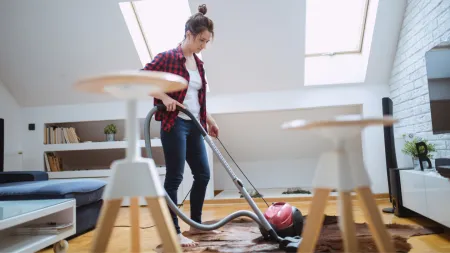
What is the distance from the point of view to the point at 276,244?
1.97m

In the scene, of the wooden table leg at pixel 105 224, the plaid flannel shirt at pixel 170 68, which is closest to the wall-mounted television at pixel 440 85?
the plaid flannel shirt at pixel 170 68

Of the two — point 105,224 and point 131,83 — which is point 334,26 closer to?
point 131,83

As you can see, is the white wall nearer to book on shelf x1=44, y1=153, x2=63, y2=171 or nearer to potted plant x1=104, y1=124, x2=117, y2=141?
book on shelf x1=44, y1=153, x2=63, y2=171

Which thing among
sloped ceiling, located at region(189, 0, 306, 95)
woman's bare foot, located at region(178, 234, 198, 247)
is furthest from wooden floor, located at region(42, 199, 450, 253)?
sloped ceiling, located at region(189, 0, 306, 95)

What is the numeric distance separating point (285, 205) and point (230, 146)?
2810mm

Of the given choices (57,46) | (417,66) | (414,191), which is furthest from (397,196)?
(57,46)

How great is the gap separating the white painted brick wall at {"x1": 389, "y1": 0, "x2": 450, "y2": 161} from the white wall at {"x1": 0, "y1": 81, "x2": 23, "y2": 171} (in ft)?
14.4

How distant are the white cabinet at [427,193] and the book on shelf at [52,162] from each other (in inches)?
152

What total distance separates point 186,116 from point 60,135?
3.02 metres

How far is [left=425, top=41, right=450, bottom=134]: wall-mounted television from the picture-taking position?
210cm

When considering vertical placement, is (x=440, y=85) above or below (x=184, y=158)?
above

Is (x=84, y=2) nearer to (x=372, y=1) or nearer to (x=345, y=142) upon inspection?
(x=372, y=1)

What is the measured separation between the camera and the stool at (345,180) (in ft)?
2.45

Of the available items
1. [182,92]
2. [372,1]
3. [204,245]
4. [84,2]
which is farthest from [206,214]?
[372,1]
